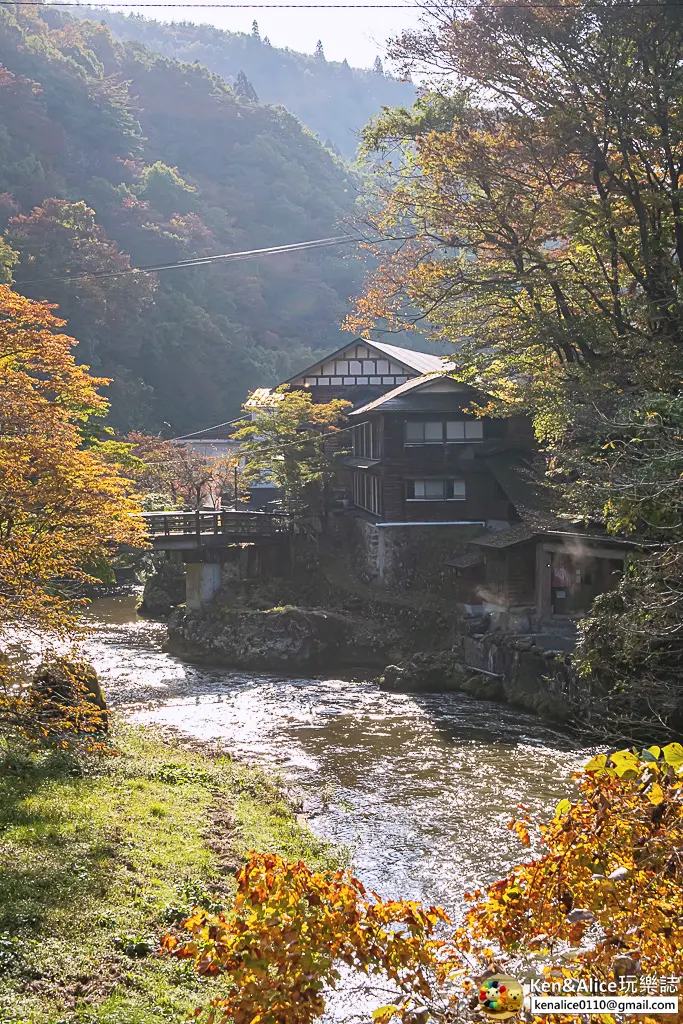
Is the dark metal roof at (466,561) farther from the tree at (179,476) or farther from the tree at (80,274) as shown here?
the tree at (80,274)

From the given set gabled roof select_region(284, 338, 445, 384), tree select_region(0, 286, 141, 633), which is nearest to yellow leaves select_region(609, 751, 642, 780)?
tree select_region(0, 286, 141, 633)

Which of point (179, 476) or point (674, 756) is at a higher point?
point (179, 476)

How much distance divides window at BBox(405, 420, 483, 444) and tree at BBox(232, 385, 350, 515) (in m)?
4.84

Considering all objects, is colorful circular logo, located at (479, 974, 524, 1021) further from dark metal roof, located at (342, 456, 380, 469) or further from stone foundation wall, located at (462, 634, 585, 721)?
dark metal roof, located at (342, 456, 380, 469)

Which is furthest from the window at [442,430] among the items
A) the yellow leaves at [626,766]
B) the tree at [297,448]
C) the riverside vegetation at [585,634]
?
the yellow leaves at [626,766]

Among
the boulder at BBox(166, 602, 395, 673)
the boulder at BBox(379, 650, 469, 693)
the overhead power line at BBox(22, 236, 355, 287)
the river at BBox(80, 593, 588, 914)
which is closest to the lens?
the river at BBox(80, 593, 588, 914)

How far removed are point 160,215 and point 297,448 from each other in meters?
41.4

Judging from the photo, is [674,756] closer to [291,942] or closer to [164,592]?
[291,942]

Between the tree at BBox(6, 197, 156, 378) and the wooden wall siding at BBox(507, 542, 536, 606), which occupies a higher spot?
the tree at BBox(6, 197, 156, 378)

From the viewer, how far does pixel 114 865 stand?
981 centimetres

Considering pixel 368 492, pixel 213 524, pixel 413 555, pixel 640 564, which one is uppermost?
pixel 368 492

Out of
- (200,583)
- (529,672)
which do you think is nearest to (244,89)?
(200,583)

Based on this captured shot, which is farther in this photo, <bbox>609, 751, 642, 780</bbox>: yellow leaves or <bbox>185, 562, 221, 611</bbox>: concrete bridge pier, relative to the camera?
<bbox>185, 562, 221, 611</bbox>: concrete bridge pier

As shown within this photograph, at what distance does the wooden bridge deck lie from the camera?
1155 inches
